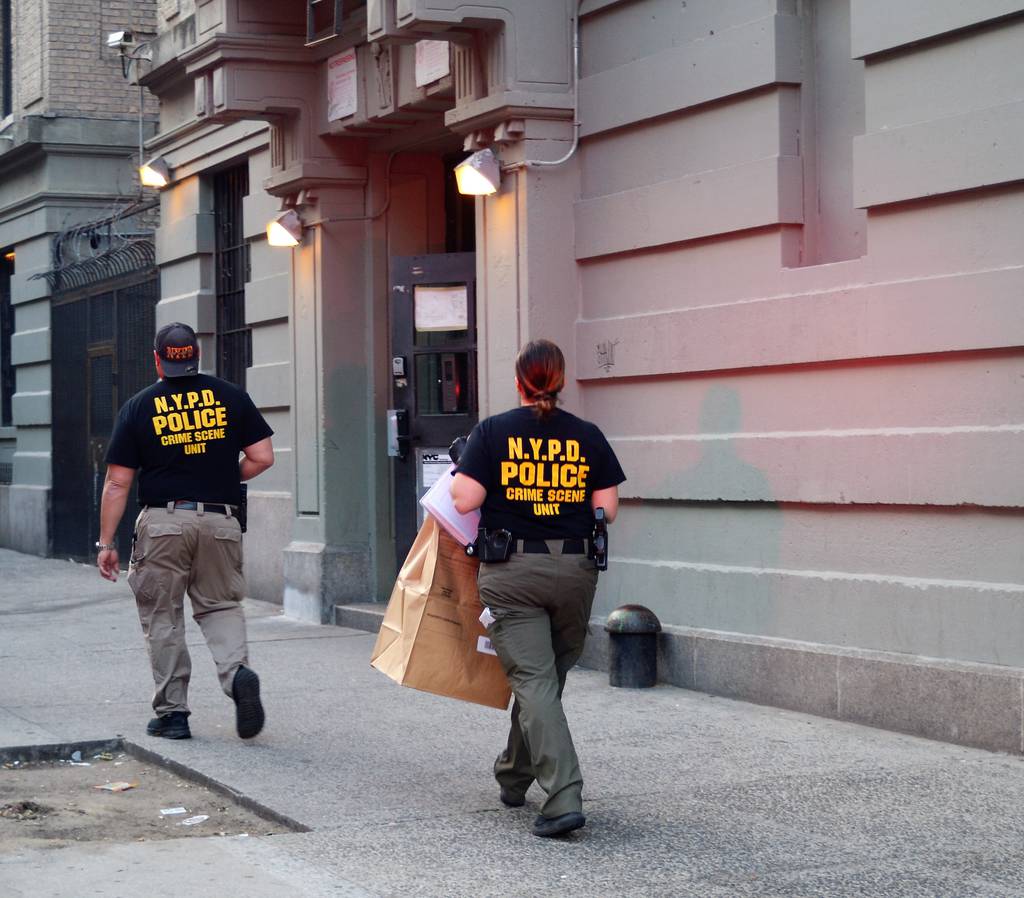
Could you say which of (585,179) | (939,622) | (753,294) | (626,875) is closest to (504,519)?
(626,875)

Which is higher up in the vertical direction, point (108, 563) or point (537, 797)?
point (108, 563)

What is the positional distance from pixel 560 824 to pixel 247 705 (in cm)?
234

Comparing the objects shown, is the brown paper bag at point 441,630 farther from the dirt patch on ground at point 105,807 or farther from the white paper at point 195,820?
the white paper at point 195,820

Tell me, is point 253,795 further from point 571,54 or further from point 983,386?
point 571,54

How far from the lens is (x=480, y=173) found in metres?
10.1

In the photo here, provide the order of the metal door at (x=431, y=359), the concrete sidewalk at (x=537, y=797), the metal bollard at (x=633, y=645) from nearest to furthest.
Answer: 1. the concrete sidewalk at (x=537, y=797)
2. the metal bollard at (x=633, y=645)
3. the metal door at (x=431, y=359)

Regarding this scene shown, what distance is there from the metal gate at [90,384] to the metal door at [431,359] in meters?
4.94

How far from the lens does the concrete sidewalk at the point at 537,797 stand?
553cm

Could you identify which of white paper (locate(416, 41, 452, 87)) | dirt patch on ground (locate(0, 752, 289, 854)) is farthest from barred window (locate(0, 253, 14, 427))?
dirt patch on ground (locate(0, 752, 289, 854))

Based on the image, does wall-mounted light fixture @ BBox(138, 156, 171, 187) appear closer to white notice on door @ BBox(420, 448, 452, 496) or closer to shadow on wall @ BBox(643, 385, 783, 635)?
white notice on door @ BBox(420, 448, 452, 496)

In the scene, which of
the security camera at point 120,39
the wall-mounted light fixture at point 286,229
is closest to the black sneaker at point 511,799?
the wall-mounted light fixture at point 286,229

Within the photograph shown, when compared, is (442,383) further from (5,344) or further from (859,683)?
(5,344)

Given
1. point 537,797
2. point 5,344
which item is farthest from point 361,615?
point 5,344

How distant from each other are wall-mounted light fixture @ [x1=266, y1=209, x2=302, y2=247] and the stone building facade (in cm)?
8
